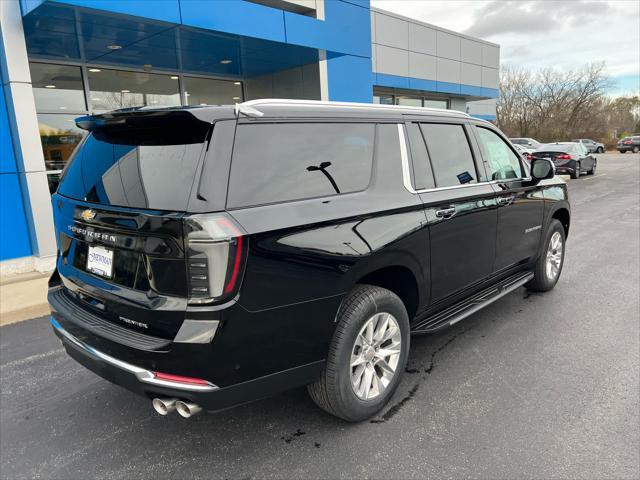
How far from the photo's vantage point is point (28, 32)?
780 centimetres

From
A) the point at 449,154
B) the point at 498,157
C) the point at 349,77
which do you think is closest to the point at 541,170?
the point at 498,157

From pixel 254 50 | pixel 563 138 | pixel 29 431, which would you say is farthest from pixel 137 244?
pixel 563 138

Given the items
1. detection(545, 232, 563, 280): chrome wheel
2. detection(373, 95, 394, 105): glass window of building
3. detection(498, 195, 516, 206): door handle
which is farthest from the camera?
detection(373, 95, 394, 105): glass window of building

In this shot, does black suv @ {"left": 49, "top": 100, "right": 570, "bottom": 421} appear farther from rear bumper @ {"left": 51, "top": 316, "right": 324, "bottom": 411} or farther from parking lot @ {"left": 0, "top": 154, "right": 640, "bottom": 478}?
parking lot @ {"left": 0, "top": 154, "right": 640, "bottom": 478}

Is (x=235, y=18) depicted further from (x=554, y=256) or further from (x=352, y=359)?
(x=352, y=359)

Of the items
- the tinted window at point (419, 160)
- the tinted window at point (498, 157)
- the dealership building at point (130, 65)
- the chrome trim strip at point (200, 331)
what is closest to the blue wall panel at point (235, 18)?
the dealership building at point (130, 65)

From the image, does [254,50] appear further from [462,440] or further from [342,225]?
[462,440]

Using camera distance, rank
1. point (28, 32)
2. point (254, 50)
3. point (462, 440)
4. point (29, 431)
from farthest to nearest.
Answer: point (254, 50) → point (28, 32) → point (29, 431) → point (462, 440)

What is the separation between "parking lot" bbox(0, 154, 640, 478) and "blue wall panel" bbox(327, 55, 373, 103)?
28.8ft

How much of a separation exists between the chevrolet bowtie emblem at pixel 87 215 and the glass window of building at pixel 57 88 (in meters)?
8.47

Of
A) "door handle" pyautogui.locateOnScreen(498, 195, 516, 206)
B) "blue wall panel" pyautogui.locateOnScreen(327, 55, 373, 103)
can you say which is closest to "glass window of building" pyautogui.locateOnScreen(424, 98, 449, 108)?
"blue wall panel" pyautogui.locateOnScreen(327, 55, 373, 103)

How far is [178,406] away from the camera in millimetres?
2303

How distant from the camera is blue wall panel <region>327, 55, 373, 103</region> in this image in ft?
38.1

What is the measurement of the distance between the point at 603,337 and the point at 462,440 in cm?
221
